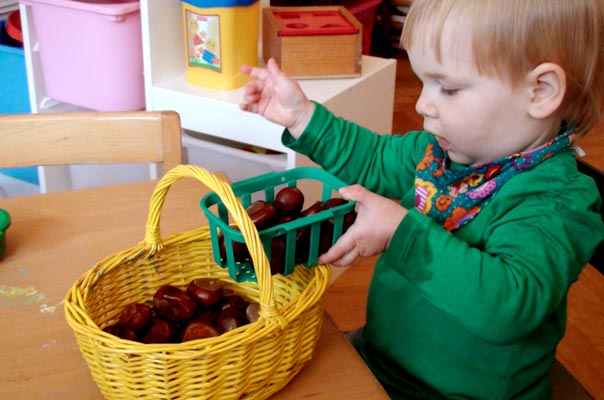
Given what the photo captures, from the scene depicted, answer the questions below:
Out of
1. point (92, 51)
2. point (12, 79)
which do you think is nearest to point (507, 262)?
point (92, 51)

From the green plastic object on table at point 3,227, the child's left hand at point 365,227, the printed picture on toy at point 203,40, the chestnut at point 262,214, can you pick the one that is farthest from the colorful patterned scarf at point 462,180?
the printed picture on toy at point 203,40

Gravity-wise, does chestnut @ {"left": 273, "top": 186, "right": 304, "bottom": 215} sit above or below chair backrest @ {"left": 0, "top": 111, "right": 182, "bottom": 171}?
above

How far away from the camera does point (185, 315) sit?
0.70 m

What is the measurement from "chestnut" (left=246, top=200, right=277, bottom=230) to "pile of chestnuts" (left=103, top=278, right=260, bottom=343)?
9 centimetres

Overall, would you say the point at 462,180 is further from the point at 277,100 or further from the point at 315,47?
the point at 315,47

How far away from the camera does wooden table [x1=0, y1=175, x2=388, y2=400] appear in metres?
0.66

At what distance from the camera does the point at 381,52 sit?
391 centimetres

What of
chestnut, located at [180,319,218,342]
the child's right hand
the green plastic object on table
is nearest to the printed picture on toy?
the child's right hand

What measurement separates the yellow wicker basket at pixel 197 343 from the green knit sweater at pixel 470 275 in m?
0.13

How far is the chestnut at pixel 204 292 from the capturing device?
719mm

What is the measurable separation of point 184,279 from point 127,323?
12 cm

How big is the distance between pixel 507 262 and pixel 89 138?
2.31 ft

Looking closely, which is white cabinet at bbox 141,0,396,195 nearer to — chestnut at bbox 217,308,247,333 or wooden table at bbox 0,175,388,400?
wooden table at bbox 0,175,388,400

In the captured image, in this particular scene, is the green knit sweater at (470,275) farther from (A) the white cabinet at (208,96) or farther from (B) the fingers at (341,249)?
(A) the white cabinet at (208,96)
